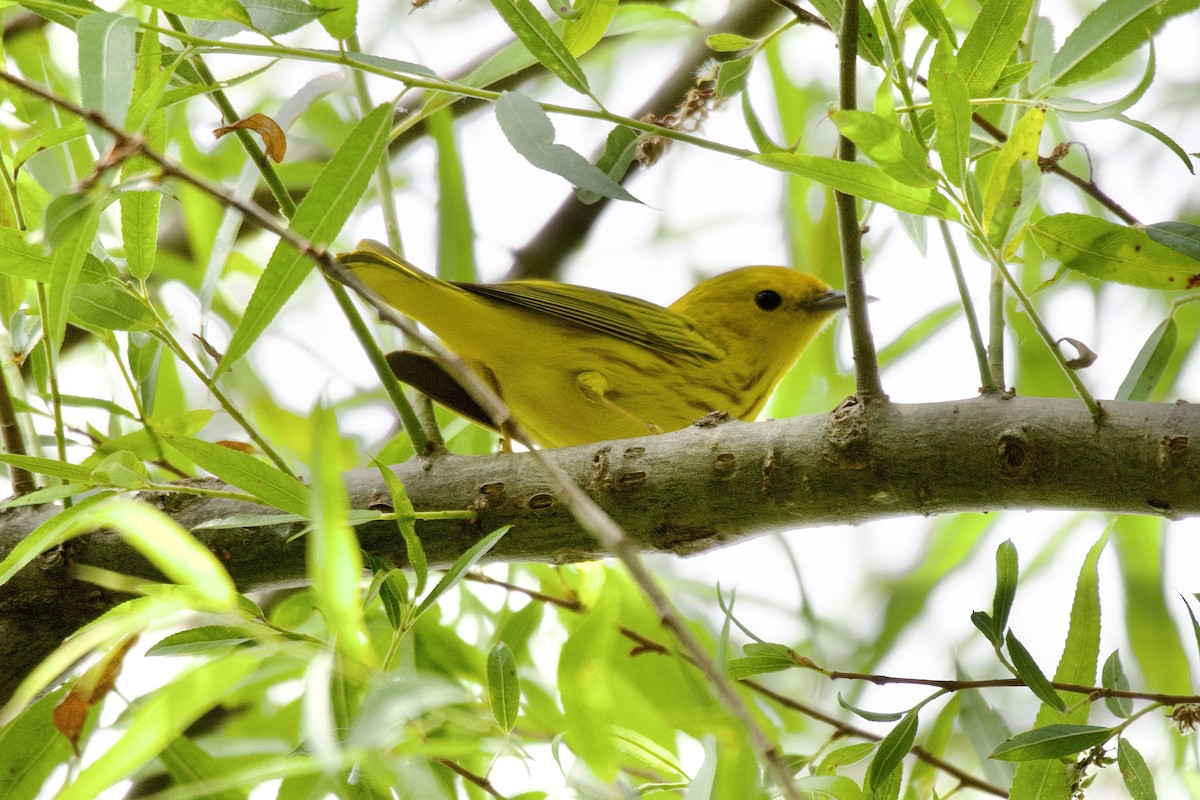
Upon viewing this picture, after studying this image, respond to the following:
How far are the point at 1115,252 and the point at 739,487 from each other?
567 millimetres

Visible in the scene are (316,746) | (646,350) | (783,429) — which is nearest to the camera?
(316,746)

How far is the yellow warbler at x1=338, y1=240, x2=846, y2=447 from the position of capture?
243 centimetres

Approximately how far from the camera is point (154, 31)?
1.32 meters

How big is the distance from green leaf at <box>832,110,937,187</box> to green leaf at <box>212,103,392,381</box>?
52 centimetres

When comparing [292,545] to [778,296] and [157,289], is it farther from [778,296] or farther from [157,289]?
[778,296]

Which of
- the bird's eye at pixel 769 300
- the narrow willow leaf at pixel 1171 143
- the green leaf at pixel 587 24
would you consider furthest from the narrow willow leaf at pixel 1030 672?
the bird's eye at pixel 769 300

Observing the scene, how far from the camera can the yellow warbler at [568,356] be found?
7.98 feet

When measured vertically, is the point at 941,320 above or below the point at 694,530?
above

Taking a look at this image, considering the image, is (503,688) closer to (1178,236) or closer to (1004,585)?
(1004,585)

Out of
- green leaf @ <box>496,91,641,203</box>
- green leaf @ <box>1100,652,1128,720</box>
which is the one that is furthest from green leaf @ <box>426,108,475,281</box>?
green leaf @ <box>1100,652,1128,720</box>

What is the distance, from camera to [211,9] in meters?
1.25

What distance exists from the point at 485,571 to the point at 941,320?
1200 mm

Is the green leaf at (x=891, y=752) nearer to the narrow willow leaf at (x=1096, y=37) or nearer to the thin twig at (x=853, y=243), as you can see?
the thin twig at (x=853, y=243)

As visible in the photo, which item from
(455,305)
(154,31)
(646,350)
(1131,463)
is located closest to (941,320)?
(646,350)
